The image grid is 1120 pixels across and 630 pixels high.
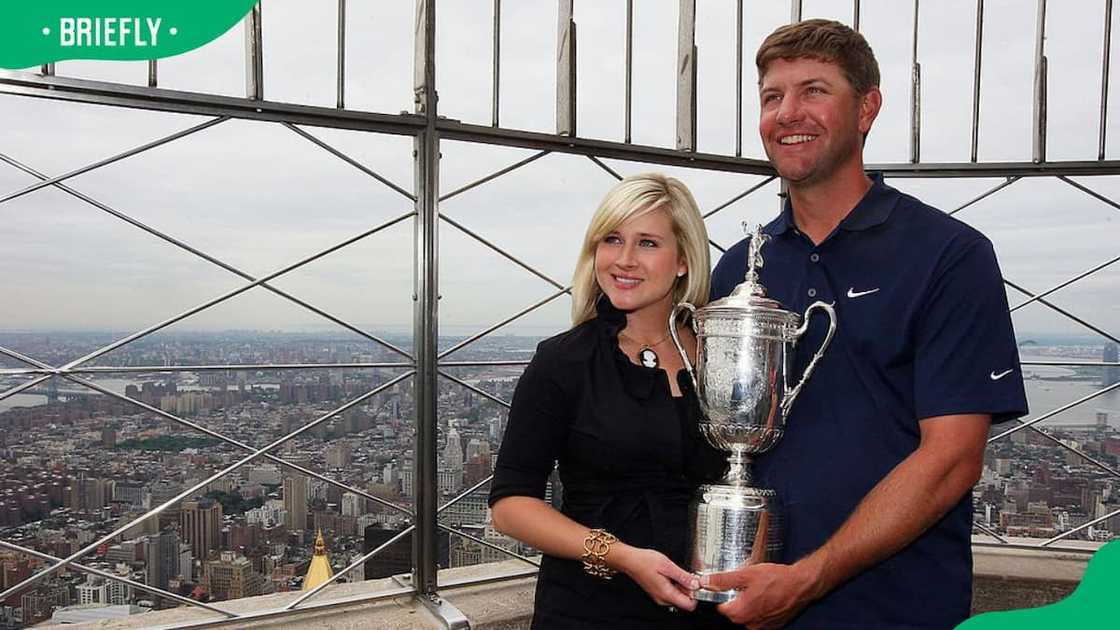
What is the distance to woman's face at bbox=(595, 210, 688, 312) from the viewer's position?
1714 mm

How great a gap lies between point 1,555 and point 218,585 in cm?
57

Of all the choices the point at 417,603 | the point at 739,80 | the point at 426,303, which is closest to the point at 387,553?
the point at 417,603

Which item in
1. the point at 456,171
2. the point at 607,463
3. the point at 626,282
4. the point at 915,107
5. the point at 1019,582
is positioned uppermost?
the point at 915,107

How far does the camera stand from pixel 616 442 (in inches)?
64.4

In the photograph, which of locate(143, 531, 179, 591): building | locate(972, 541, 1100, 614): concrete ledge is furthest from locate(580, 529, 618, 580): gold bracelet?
locate(972, 541, 1100, 614): concrete ledge

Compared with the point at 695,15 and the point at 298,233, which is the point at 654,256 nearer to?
the point at 298,233

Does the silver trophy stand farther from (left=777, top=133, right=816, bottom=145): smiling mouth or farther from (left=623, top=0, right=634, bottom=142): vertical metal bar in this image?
(left=623, top=0, right=634, bottom=142): vertical metal bar

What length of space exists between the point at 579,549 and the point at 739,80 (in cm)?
233

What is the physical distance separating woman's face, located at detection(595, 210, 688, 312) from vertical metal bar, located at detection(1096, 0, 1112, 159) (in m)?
2.49

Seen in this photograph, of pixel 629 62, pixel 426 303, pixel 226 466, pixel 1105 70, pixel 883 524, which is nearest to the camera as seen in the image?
pixel 883 524

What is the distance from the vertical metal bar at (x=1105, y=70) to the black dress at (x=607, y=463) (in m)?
2.56

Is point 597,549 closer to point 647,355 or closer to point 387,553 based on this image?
point 647,355

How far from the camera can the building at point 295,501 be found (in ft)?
8.94

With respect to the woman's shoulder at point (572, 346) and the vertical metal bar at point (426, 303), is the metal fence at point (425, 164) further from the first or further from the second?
the woman's shoulder at point (572, 346)
